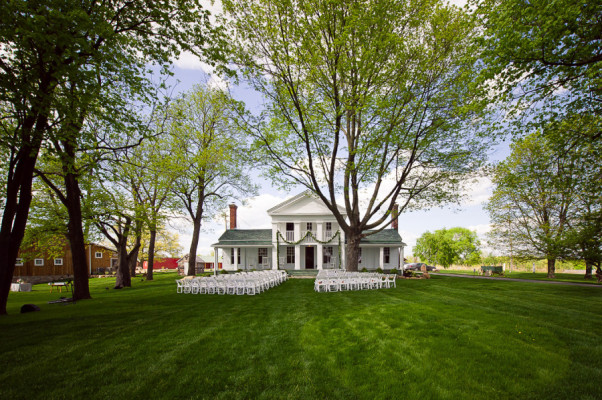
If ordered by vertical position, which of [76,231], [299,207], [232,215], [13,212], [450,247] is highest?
[299,207]

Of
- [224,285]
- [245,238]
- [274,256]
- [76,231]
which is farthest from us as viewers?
[245,238]

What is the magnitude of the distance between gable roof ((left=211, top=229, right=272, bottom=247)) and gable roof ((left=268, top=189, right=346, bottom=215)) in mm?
3632

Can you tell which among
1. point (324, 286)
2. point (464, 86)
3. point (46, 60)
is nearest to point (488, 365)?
point (324, 286)

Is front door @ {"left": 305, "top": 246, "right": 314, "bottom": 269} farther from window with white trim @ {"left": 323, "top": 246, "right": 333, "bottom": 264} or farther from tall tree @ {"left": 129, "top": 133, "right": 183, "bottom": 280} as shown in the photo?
tall tree @ {"left": 129, "top": 133, "right": 183, "bottom": 280}

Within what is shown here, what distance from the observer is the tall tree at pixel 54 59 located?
710 centimetres

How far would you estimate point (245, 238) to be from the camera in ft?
104

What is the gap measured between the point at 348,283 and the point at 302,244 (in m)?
13.5

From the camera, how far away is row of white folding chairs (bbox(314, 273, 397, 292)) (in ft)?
50.4

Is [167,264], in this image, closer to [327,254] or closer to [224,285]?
[327,254]

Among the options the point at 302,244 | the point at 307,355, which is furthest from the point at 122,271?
the point at 307,355

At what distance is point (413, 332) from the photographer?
694cm

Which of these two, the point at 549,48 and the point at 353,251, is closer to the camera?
the point at 549,48

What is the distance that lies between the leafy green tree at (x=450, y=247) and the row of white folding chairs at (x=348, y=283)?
47.9m

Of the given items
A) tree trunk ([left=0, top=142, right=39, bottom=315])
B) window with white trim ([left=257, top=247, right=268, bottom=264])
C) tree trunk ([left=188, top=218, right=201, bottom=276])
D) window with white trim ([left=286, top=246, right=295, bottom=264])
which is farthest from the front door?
tree trunk ([left=0, top=142, right=39, bottom=315])
